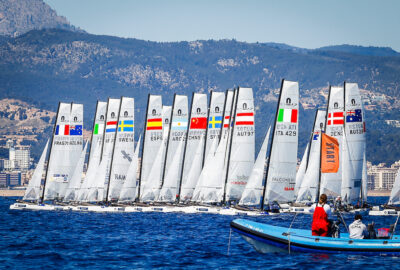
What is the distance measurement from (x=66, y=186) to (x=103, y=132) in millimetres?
7649

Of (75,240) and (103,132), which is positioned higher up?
(103,132)

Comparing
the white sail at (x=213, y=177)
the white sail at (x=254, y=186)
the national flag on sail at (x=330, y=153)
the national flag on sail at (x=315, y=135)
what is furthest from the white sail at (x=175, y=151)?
the national flag on sail at (x=330, y=153)

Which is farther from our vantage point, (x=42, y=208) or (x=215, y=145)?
(x=42, y=208)

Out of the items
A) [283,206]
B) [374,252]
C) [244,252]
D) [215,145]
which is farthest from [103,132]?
[374,252]

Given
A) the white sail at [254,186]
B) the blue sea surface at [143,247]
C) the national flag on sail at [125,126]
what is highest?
the national flag on sail at [125,126]

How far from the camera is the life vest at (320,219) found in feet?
125

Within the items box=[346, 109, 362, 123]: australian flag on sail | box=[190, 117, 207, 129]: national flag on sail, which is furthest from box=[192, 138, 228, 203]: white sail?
box=[346, 109, 362, 123]: australian flag on sail

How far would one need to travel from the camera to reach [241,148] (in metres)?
75.7

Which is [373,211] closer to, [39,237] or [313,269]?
[39,237]

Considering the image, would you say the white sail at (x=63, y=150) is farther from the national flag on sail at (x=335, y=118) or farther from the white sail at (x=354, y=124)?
the white sail at (x=354, y=124)

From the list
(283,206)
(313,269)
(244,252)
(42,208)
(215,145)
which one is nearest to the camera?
(313,269)

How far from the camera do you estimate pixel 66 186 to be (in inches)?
3595

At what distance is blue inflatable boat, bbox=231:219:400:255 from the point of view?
126ft

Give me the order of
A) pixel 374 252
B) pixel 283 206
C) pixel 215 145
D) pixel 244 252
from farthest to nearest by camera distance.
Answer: pixel 215 145 → pixel 283 206 → pixel 244 252 → pixel 374 252
